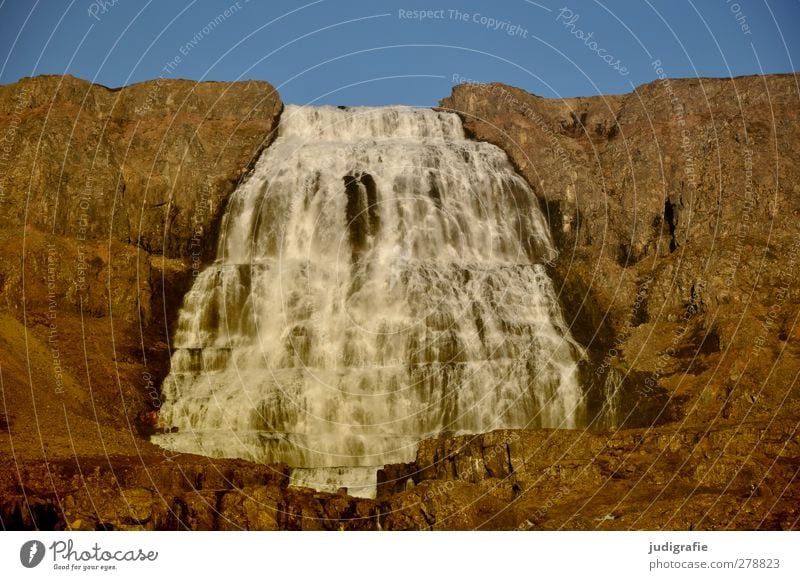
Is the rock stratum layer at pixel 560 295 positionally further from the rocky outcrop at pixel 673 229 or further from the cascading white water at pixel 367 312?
the cascading white water at pixel 367 312

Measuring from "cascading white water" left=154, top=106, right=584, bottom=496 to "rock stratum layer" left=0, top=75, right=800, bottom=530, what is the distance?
243cm

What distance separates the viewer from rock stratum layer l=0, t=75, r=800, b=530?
164 feet

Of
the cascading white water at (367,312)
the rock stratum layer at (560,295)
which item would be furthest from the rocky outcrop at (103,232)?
the cascading white water at (367,312)

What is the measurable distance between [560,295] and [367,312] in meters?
14.0

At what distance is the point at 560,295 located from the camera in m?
80.3

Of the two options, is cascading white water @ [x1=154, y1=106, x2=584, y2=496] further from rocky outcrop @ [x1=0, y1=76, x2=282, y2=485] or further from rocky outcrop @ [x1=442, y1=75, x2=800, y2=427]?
rocky outcrop @ [x1=442, y1=75, x2=800, y2=427]

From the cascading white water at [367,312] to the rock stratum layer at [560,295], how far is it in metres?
2.43

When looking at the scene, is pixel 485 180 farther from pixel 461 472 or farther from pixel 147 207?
pixel 461 472

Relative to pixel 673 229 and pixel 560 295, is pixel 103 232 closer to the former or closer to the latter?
pixel 560 295

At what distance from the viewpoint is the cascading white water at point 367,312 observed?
67.2 metres

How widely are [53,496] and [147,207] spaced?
135ft

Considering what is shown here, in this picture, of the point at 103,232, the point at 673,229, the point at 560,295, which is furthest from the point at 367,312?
the point at 673,229
